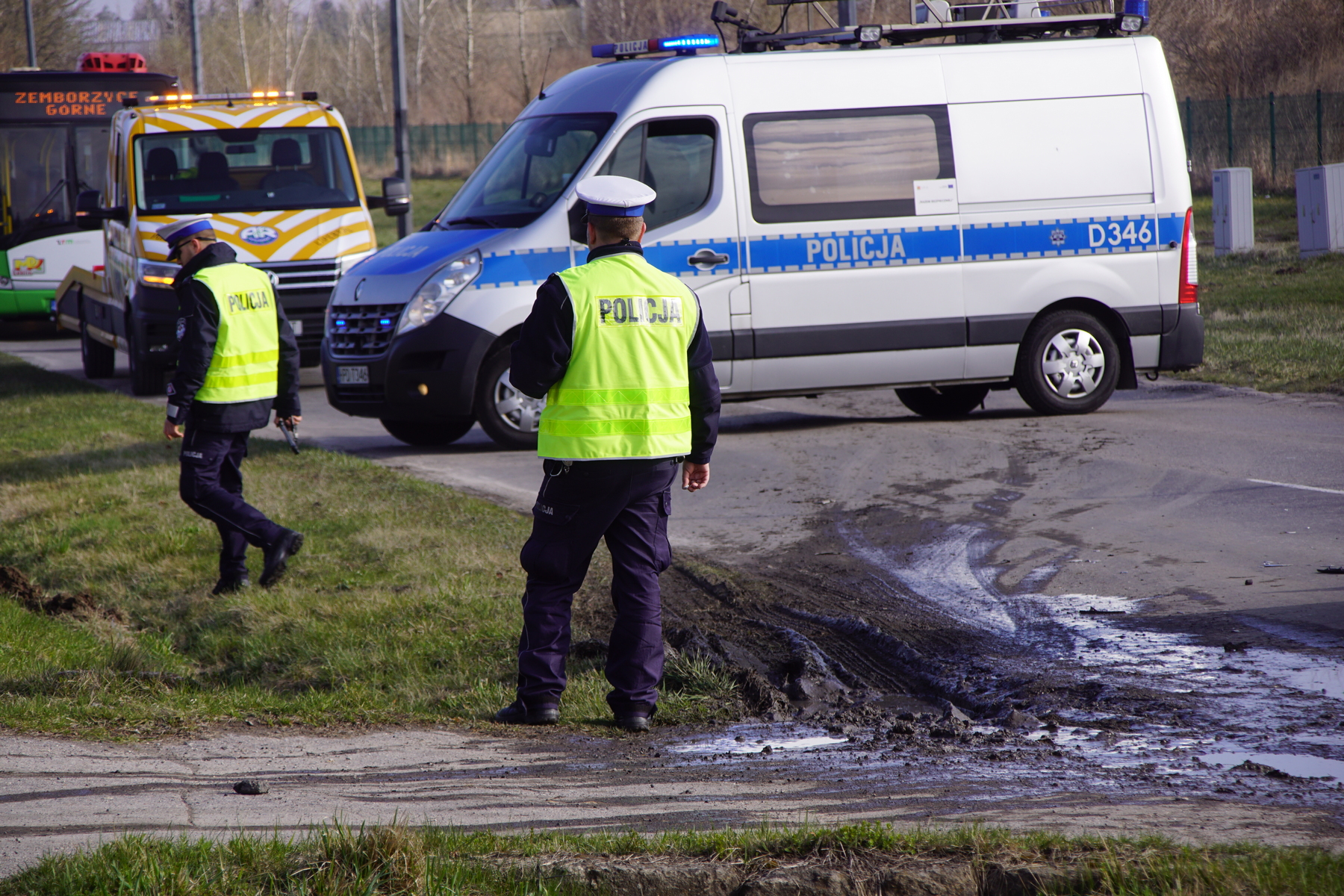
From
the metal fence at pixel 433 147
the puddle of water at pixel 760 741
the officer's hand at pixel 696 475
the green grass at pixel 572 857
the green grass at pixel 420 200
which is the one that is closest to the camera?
the green grass at pixel 572 857

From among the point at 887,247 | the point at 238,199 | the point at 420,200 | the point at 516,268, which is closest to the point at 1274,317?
the point at 887,247

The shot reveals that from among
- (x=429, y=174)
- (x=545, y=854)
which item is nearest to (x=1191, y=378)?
(x=545, y=854)

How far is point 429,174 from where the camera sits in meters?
58.2

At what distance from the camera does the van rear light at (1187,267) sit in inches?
427

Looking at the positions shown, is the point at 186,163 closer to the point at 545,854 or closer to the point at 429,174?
the point at 545,854

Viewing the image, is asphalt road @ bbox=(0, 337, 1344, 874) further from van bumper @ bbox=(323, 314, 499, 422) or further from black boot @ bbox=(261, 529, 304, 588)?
black boot @ bbox=(261, 529, 304, 588)

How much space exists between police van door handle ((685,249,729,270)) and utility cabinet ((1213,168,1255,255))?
48.7ft

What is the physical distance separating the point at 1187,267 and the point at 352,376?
246 inches

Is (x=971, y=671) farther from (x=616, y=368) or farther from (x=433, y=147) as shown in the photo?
(x=433, y=147)

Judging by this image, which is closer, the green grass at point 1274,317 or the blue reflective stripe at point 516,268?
the blue reflective stripe at point 516,268

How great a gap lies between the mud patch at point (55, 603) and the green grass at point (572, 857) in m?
3.84

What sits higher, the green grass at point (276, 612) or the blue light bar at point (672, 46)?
the blue light bar at point (672, 46)

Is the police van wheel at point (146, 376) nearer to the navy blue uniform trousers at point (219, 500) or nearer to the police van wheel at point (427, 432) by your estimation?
the police van wheel at point (427, 432)

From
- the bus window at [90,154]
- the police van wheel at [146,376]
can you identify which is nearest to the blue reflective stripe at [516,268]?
the police van wheel at [146,376]
